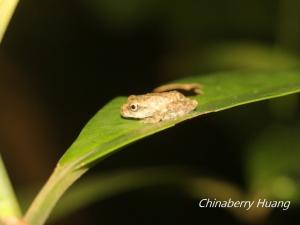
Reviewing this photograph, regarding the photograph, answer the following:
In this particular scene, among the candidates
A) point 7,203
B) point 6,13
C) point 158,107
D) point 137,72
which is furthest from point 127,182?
point 137,72

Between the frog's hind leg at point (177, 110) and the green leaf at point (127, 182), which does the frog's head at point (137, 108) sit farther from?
the green leaf at point (127, 182)

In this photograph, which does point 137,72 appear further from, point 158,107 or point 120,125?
point 120,125

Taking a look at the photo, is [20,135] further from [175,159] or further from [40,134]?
[175,159]

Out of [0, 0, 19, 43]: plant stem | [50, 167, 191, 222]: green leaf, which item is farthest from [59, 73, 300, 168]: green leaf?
[50, 167, 191, 222]: green leaf

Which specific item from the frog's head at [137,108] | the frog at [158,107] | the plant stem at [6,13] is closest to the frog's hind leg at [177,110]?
the frog at [158,107]

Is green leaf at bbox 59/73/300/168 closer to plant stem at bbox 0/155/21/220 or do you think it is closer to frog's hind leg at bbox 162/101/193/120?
frog's hind leg at bbox 162/101/193/120

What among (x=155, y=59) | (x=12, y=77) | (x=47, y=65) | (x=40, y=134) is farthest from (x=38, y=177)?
(x=155, y=59)
